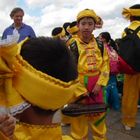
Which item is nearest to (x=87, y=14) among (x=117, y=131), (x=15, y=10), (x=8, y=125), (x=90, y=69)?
(x=90, y=69)

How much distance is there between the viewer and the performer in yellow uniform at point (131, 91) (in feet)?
15.5

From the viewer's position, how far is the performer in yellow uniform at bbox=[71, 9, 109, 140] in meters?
3.86

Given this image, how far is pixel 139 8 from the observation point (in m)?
4.71

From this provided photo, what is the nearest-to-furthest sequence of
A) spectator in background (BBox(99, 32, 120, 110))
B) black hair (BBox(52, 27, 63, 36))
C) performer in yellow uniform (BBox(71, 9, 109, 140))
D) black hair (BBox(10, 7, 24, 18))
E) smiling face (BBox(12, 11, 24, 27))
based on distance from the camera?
1. performer in yellow uniform (BBox(71, 9, 109, 140))
2. smiling face (BBox(12, 11, 24, 27))
3. black hair (BBox(10, 7, 24, 18))
4. spectator in background (BBox(99, 32, 120, 110))
5. black hair (BBox(52, 27, 63, 36))

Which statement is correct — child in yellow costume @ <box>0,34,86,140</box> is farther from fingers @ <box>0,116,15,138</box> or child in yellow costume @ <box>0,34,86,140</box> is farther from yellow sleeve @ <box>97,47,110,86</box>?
yellow sleeve @ <box>97,47,110,86</box>

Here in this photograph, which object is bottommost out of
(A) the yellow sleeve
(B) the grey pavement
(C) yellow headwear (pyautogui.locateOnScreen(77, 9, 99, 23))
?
(B) the grey pavement

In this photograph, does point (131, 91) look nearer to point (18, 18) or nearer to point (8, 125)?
point (18, 18)

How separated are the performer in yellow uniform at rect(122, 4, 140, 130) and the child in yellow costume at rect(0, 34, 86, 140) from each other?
346cm

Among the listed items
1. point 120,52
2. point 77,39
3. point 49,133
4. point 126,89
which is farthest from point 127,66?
point 49,133

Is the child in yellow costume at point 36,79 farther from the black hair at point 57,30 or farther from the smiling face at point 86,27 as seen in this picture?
the black hair at point 57,30

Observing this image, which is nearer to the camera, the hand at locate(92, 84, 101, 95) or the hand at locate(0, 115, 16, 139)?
the hand at locate(0, 115, 16, 139)

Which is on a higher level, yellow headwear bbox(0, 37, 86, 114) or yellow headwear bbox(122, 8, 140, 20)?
yellow headwear bbox(122, 8, 140, 20)

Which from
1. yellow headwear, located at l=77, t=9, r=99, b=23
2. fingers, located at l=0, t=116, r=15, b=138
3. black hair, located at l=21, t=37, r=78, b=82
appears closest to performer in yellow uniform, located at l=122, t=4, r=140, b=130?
yellow headwear, located at l=77, t=9, r=99, b=23

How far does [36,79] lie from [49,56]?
9cm
